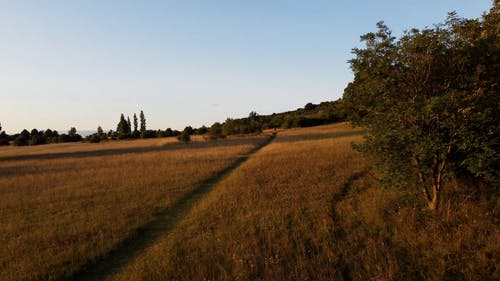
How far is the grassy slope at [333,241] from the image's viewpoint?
6.35 m

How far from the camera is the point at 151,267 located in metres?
7.21

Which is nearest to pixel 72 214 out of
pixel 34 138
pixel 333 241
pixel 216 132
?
pixel 333 241

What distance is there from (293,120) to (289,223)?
97.6 metres

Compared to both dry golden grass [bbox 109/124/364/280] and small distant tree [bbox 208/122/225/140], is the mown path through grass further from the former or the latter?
small distant tree [bbox 208/122/225/140]

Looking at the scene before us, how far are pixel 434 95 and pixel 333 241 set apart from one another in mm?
4979

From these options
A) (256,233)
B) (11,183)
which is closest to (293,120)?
(11,183)

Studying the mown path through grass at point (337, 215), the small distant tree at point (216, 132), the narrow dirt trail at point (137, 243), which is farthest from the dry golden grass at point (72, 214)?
the small distant tree at point (216, 132)

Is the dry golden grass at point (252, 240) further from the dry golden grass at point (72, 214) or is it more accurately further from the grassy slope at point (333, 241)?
the dry golden grass at point (72, 214)

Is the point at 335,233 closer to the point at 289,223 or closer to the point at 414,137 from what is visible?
the point at 289,223

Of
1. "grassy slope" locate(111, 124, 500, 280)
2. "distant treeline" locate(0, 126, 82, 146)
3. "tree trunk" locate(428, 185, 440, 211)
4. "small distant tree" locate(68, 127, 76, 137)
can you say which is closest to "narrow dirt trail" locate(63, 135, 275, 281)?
"grassy slope" locate(111, 124, 500, 280)

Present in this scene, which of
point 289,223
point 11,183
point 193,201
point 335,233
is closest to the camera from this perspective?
point 335,233

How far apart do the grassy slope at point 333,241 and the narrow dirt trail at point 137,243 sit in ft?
1.59

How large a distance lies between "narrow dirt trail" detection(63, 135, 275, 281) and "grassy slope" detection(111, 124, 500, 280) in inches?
19.1

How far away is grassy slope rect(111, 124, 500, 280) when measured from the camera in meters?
6.35
